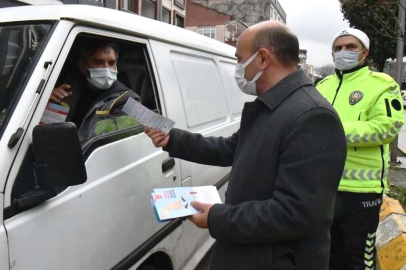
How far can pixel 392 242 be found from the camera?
3.54 m

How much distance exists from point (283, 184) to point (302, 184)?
0.23 feet

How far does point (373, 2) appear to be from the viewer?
5652mm

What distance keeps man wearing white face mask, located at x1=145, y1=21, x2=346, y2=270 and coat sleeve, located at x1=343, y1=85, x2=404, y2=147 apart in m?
0.98

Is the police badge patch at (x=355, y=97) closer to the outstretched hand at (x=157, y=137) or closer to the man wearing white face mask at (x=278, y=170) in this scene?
the man wearing white face mask at (x=278, y=170)

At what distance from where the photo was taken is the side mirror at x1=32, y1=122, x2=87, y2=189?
1.39 metres

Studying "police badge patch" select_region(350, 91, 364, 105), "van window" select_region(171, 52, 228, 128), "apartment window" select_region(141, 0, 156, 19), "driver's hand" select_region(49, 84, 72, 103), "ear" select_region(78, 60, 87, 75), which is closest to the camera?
"driver's hand" select_region(49, 84, 72, 103)

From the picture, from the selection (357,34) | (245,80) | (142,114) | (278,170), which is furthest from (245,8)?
(278,170)

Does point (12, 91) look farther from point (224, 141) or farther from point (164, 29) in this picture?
point (164, 29)

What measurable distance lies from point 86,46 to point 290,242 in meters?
1.60

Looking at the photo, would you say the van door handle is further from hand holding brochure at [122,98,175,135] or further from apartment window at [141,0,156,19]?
apartment window at [141,0,156,19]

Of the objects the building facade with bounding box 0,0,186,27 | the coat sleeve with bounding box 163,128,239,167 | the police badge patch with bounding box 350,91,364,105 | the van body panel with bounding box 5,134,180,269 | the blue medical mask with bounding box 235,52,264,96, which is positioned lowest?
the van body panel with bounding box 5,134,180,269

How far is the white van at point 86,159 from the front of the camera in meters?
1.44

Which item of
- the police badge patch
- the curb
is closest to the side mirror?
the police badge patch

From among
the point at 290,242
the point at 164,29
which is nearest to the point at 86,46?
the point at 164,29
